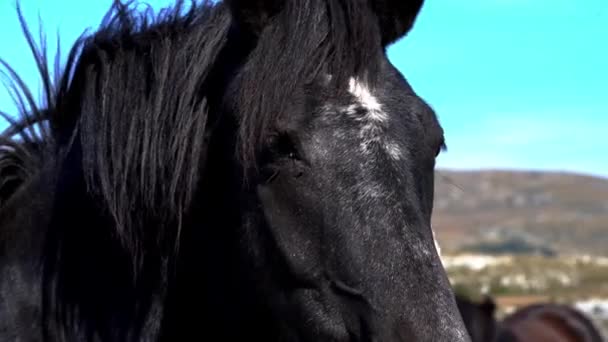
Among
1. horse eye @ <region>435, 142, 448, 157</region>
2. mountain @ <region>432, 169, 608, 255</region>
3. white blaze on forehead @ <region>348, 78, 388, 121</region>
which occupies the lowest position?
mountain @ <region>432, 169, 608, 255</region>

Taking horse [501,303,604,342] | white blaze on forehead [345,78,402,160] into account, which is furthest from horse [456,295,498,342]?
white blaze on forehead [345,78,402,160]

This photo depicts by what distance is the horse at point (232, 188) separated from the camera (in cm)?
305

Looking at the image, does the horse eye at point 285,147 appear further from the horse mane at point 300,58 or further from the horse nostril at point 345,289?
the horse nostril at point 345,289

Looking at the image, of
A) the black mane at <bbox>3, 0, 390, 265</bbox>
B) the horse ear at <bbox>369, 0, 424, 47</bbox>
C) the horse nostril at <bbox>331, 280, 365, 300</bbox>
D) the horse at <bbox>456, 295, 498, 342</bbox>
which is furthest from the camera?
the horse at <bbox>456, 295, 498, 342</bbox>

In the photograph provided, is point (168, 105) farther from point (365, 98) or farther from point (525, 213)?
point (525, 213)

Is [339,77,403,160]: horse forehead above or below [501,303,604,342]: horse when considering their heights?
above

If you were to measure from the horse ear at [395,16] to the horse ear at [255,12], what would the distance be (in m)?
0.43

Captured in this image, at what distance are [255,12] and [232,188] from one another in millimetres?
623

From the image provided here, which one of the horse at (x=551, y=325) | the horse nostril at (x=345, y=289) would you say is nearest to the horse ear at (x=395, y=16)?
the horse nostril at (x=345, y=289)

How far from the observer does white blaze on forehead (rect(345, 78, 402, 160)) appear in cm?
312

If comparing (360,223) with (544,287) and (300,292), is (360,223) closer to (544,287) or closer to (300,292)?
(300,292)

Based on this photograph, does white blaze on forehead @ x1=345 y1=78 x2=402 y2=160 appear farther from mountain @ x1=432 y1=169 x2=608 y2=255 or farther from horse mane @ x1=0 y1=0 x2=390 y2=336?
mountain @ x1=432 y1=169 x2=608 y2=255

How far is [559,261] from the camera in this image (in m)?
44.2

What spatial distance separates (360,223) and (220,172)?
607 mm
